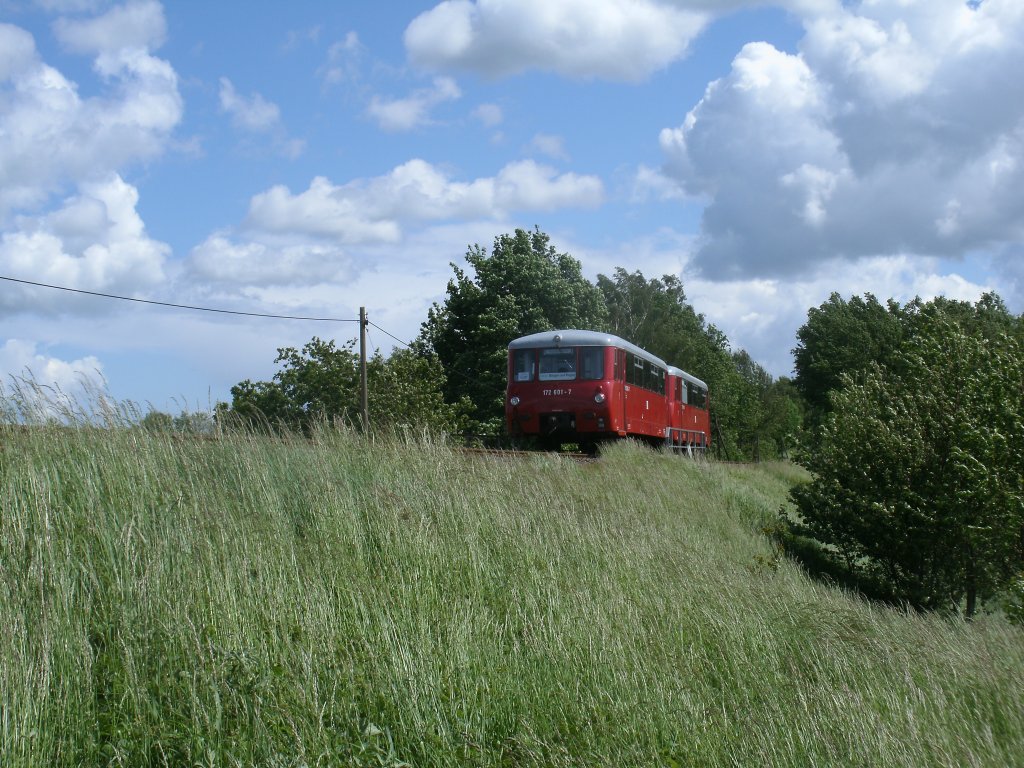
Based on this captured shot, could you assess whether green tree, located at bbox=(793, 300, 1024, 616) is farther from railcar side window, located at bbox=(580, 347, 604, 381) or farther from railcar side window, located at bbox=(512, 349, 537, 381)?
railcar side window, located at bbox=(512, 349, 537, 381)

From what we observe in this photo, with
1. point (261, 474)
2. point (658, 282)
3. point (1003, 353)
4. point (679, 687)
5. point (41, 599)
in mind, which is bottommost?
point (679, 687)

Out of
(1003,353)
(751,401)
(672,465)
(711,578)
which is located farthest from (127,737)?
(751,401)

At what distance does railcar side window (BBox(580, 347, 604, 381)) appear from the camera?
21.5m

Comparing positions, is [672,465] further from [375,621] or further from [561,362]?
[375,621]

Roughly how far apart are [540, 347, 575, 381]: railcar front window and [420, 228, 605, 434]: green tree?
62.5 ft

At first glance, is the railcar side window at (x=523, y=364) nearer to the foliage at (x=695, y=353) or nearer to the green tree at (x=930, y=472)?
the green tree at (x=930, y=472)

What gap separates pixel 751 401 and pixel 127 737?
73198 millimetres

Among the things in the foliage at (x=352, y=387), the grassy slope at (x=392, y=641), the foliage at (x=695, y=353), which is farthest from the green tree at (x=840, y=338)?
the grassy slope at (x=392, y=641)

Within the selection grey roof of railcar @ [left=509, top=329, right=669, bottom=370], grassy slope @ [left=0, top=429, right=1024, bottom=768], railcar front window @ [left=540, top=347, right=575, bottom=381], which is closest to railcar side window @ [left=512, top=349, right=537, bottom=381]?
grey roof of railcar @ [left=509, top=329, right=669, bottom=370]

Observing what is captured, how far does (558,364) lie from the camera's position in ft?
72.4

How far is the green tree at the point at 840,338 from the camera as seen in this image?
5944 centimetres

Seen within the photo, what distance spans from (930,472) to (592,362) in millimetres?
7470

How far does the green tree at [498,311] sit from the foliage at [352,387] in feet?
21.0

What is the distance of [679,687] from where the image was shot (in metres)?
6.26
